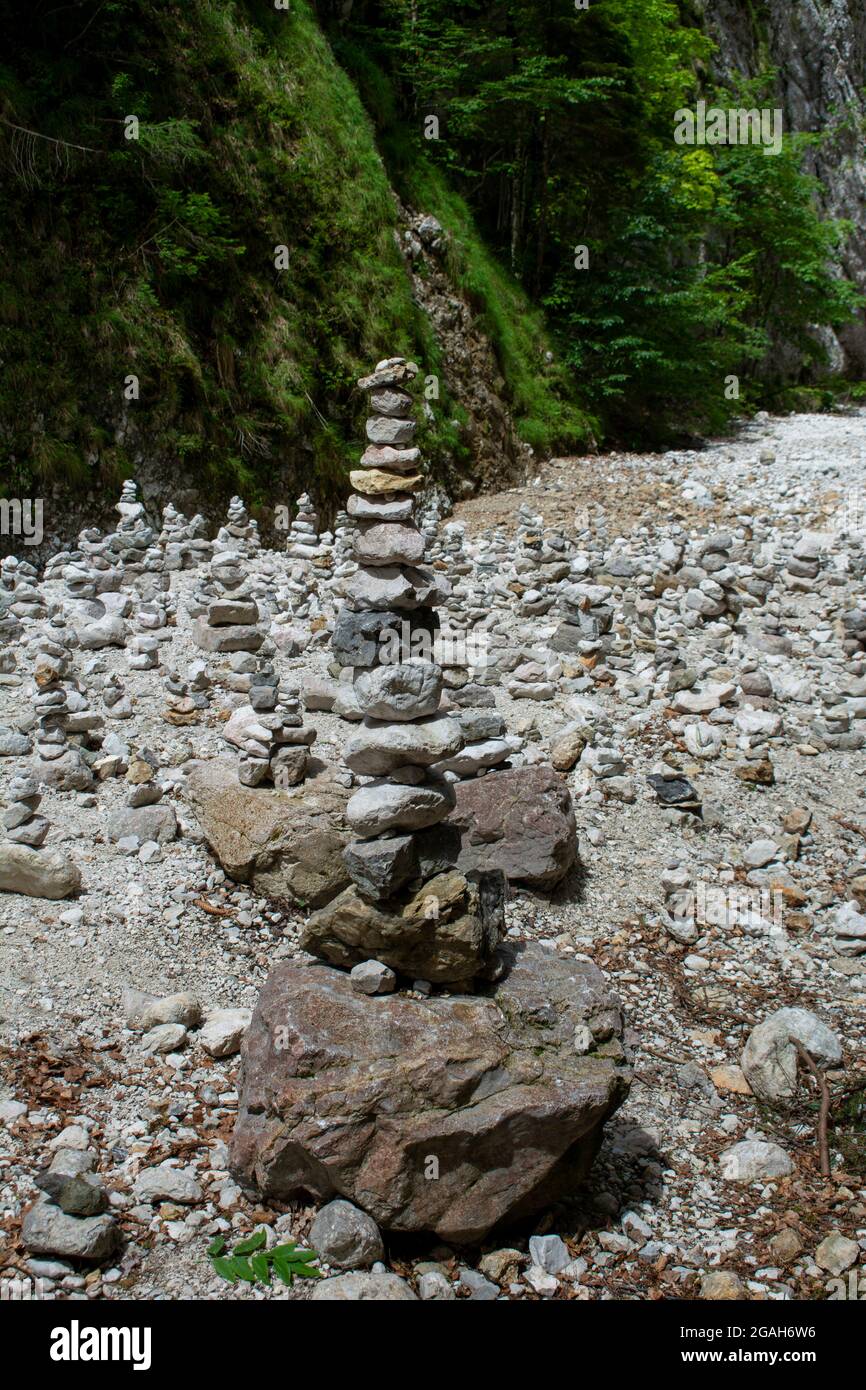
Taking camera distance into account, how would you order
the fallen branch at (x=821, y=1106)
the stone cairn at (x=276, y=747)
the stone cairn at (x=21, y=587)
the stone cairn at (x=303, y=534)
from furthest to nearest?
the stone cairn at (x=303, y=534)
the stone cairn at (x=21, y=587)
the stone cairn at (x=276, y=747)
the fallen branch at (x=821, y=1106)

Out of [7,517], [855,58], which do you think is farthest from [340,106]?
[855,58]

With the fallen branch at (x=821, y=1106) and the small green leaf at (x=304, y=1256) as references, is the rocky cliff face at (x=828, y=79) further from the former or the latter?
the small green leaf at (x=304, y=1256)

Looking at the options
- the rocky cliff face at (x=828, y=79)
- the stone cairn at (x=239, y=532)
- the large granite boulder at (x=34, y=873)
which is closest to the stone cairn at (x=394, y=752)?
the large granite boulder at (x=34, y=873)

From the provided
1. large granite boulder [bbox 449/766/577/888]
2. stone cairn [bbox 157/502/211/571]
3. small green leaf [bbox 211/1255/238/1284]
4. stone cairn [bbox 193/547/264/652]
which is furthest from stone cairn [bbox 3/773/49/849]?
stone cairn [bbox 157/502/211/571]

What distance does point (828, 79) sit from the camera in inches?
1241

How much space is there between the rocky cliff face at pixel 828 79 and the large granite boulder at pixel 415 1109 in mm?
31314

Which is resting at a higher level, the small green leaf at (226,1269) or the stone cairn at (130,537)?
the stone cairn at (130,537)

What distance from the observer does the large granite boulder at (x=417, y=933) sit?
14.4 feet

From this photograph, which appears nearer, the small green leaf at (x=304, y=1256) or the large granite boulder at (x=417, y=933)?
the small green leaf at (x=304, y=1256)

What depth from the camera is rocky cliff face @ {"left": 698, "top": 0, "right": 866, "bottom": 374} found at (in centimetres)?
2972

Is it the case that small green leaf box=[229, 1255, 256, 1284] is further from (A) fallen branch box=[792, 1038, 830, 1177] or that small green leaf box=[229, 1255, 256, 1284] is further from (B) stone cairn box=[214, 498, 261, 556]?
(B) stone cairn box=[214, 498, 261, 556]

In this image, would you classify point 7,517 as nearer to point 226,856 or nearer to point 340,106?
point 226,856

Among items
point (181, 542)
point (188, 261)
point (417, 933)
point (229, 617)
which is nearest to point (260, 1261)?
point (417, 933)

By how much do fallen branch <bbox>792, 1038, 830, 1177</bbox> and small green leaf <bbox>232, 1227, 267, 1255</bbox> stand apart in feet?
8.48
